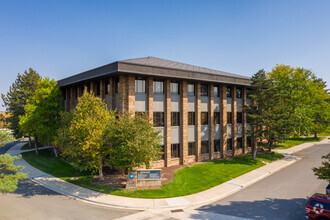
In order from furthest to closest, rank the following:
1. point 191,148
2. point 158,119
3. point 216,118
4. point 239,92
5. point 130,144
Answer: point 239,92, point 216,118, point 191,148, point 158,119, point 130,144

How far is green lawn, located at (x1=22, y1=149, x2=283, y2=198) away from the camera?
58.4 ft

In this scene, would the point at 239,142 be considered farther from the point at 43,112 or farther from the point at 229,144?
the point at 43,112

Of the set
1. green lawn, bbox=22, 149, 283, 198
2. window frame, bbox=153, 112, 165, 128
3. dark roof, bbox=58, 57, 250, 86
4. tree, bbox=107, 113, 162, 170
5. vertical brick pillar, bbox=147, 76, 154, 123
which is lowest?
green lawn, bbox=22, 149, 283, 198

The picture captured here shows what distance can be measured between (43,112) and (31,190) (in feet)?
52.6

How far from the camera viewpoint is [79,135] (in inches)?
727

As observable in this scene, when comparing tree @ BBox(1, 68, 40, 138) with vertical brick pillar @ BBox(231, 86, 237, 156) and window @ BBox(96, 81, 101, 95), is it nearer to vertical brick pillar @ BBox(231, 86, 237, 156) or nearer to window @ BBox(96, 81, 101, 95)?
window @ BBox(96, 81, 101, 95)

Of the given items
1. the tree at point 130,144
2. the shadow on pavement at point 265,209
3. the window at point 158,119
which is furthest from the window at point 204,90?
the shadow on pavement at point 265,209

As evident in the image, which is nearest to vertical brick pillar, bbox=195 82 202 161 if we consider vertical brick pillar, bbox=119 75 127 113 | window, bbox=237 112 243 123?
window, bbox=237 112 243 123

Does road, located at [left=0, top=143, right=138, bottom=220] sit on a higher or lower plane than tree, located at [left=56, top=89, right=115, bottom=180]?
lower

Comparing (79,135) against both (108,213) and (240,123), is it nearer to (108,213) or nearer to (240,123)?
(108,213)

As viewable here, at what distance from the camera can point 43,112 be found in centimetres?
3133

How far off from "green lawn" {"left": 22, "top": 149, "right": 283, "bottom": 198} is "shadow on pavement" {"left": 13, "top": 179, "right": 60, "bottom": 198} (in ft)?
8.33

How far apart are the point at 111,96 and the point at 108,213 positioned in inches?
530

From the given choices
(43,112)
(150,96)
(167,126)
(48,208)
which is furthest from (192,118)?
(43,112)
